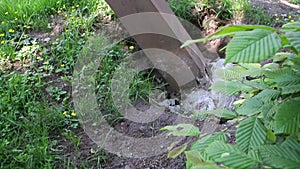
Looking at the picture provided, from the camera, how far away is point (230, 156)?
0.61 metres

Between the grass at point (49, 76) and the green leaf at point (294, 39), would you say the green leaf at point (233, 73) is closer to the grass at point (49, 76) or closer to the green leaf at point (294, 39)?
the green leaf at point (294, 39)

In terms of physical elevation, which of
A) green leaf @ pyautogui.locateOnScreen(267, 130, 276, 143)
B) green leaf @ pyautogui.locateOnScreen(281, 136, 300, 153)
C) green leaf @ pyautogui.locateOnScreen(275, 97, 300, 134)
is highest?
green leaf @ pyautogui.locateOnScreen(275, 97, 300, 134)

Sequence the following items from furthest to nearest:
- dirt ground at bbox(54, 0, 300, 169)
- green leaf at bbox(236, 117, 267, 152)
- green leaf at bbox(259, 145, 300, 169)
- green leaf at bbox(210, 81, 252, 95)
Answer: dirt ground at bbox(54, 0, 300, 169) < green leaf at bbox(210, 81, 252, 95) < green leaf at bbox(236, 117, 267, 152) < green leaf at bbox(259, 145, 300, 169)

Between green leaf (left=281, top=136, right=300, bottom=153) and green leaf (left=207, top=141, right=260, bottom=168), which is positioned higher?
green leaf (left=207, top=141, right=260, bottom=168)

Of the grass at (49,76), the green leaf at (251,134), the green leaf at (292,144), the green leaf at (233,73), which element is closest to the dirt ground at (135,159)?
the grass at (49,76)

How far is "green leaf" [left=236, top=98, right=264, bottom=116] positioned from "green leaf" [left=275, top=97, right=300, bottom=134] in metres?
0.16

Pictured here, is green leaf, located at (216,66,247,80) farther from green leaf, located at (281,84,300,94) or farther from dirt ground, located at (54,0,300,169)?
dirt ground, located at (54,0,300,169)

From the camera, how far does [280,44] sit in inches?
23.1

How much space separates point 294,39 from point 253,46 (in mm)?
77

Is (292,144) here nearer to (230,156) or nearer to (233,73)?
(230,156)

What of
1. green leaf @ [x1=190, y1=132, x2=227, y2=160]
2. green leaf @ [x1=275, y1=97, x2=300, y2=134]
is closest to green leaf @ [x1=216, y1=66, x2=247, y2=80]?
green leaf @ [x1=190, y1=132, x2=227, y2=160]

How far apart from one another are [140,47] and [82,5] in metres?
0.99

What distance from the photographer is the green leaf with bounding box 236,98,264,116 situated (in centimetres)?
85

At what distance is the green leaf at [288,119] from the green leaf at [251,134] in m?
0.06
